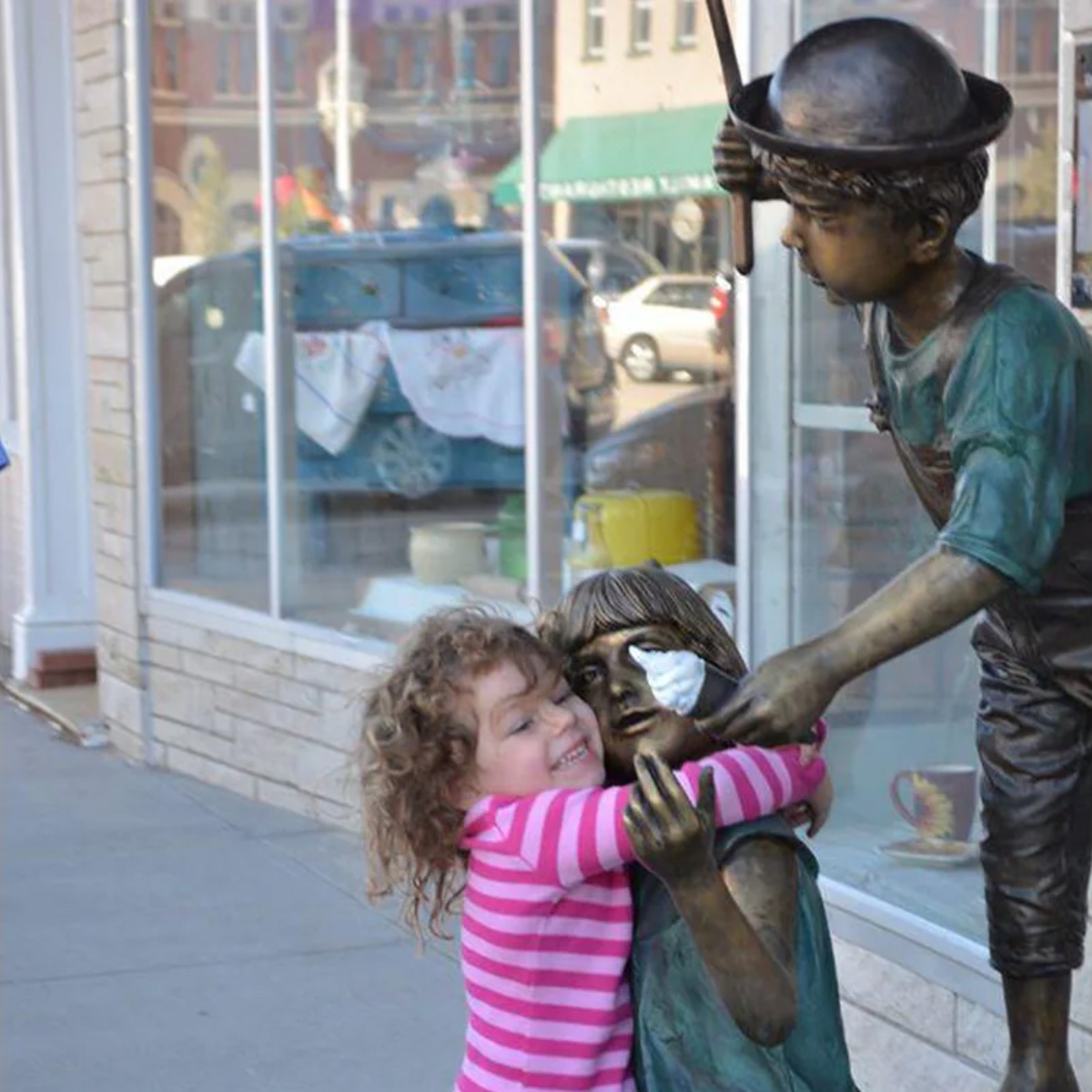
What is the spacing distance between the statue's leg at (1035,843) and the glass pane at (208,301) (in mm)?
5340

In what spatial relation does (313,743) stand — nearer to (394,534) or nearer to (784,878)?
(394,534)

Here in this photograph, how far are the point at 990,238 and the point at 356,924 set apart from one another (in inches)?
104

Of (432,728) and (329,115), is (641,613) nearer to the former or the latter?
(432,728)

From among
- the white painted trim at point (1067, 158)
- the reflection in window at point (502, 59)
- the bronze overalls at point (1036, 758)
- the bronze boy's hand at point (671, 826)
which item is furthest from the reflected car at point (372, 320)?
the bronze boy's hand at point (671, 826)

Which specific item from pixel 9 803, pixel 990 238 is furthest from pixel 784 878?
pixel 9 803

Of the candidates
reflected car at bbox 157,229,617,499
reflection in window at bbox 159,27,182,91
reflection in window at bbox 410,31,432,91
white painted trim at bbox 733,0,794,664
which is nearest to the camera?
white painted trim at bbox 733,0,794,664

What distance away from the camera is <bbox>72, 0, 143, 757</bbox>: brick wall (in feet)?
27.7

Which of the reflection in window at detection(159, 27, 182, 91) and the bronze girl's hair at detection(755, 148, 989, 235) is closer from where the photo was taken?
the bronze girl's hair at detection(755, 148, 989, 235)

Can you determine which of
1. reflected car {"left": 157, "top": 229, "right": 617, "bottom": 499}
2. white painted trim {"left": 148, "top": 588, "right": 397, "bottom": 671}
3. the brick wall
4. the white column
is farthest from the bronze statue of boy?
the white column

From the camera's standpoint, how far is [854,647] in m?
2.35

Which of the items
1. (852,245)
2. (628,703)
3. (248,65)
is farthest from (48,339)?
(852,245)

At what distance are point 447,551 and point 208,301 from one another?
5.52 feet

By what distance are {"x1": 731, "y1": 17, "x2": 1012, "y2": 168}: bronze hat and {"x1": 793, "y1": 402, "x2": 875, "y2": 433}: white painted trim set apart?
266 cm

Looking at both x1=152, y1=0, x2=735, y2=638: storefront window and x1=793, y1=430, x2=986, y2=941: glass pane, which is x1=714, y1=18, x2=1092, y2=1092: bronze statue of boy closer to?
x1=793, y1=430, x2=986, y2=941: glass pane
